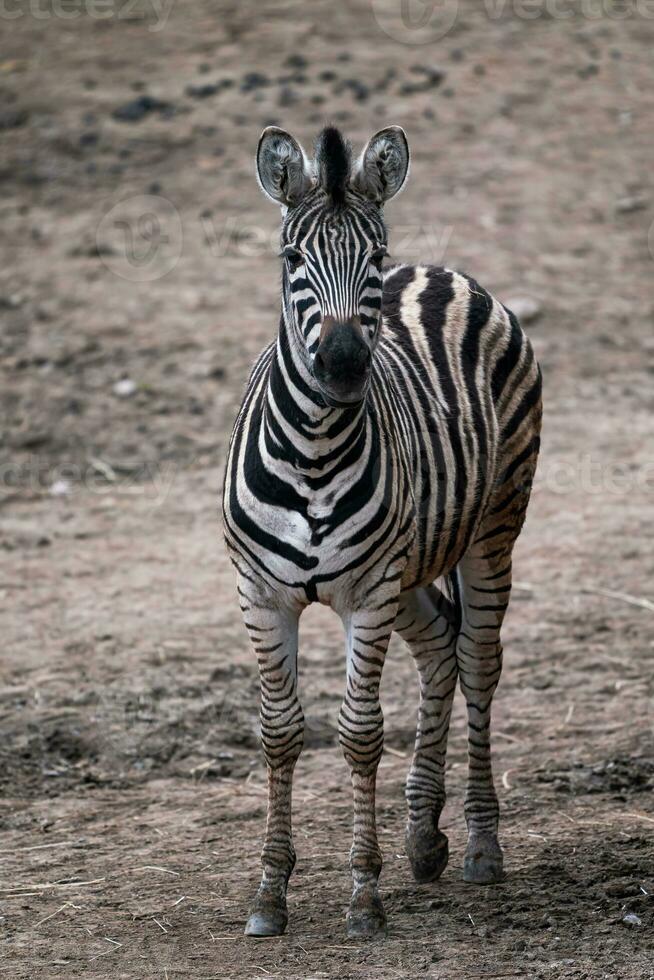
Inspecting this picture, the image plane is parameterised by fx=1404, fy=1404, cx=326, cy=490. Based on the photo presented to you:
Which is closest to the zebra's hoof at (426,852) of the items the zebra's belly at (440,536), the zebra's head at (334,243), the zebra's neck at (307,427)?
the zebra's belly at (440,536)

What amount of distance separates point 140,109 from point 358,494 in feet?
37.5

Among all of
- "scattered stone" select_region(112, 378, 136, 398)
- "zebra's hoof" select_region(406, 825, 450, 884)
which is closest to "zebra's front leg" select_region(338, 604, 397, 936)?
"zebra's hoof" select_region(406, 825, 450, 884)

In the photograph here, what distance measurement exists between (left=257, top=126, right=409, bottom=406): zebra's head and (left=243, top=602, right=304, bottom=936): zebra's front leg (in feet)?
2.93

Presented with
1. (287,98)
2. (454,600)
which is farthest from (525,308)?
(454,600)

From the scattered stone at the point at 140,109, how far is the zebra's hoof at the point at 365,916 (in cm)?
1186

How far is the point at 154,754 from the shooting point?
7047 mm

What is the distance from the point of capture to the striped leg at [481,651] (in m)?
5.98

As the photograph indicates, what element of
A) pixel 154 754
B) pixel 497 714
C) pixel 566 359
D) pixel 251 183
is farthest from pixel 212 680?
pixel 251 183

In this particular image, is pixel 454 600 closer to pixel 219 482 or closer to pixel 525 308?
pixel 219 482

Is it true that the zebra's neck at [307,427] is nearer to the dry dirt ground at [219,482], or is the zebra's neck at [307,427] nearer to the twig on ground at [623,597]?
the dry dirt ground at [219,482]

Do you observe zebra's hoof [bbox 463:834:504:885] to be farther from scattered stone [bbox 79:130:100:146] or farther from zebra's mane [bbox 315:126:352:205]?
scattered stone [bbox 79:130:100:146]

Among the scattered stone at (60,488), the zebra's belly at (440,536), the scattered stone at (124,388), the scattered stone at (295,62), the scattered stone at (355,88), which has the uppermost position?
the scattered stone at (295,62)

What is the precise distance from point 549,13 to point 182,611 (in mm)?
11455

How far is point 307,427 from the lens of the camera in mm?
5004
